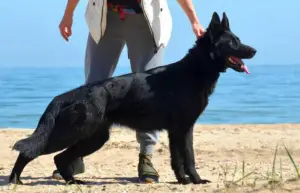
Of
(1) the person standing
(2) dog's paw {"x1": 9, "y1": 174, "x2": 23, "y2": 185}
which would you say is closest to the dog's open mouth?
(1) the person standing

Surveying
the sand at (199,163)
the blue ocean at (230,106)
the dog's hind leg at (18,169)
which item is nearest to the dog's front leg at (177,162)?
the sand at (199,163)

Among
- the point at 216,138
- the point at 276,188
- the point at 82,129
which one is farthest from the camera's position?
the point at 216,138

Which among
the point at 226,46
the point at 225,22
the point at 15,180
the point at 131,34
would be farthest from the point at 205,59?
the point at 15,180

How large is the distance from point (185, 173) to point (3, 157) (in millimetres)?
→ 2972

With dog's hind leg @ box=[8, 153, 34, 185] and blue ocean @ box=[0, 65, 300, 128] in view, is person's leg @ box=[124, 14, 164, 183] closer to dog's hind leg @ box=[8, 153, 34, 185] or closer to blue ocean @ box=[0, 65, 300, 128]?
dog's hind leg @ box=[8, 153, 34, 185]

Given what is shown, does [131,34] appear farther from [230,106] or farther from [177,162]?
[230,106]

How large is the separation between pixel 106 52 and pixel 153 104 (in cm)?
82

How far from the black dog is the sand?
37 centimetres

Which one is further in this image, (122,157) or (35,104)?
(35,104)

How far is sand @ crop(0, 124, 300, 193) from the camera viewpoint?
543cm

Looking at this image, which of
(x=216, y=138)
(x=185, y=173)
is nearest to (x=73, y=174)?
(x=185, y=173)

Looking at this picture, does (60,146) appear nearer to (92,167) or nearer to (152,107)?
(152,107)

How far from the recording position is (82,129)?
18.4 feet

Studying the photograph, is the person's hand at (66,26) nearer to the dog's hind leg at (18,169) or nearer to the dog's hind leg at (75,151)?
the dog's hind leg at (75,151)
